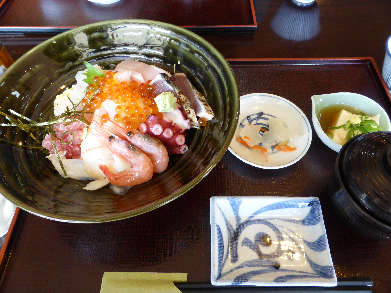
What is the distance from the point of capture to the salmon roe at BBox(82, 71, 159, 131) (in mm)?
1066

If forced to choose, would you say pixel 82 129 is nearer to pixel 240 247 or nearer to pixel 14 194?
pixel 14 194

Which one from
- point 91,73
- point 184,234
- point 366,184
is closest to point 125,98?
point 91,73

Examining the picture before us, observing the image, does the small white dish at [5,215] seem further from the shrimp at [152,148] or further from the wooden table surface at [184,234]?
the shrimp at [152,148]

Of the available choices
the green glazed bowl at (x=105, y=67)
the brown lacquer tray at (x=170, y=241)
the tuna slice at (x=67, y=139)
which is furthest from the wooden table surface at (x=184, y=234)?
the tuna slice at (x=67, y=139)

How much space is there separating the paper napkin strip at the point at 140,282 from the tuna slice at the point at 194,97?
0.56m

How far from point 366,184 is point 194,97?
2.14 ft

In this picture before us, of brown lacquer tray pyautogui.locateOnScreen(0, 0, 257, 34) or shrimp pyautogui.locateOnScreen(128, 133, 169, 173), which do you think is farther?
brown lacquer tray pyautogui.locateOnScreen(0, 0, 257, 34)

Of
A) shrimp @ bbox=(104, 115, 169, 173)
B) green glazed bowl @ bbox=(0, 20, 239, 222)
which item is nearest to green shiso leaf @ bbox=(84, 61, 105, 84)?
green glazed bowl @ bbox=(0, 20, 239, 222)

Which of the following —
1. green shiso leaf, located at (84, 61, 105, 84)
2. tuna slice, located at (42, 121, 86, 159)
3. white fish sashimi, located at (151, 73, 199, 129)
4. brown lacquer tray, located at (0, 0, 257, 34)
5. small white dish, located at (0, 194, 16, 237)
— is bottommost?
small white dish, located at (0, 194, 16, 237)

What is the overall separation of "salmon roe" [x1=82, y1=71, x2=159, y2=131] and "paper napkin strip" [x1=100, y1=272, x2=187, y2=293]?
497mm

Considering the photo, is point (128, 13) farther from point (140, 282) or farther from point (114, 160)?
point (140, 282)

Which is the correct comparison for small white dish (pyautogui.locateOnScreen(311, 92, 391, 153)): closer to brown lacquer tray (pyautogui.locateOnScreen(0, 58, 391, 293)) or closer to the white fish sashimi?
brown lacquer tray (pyautogui.locateOnScreen(0, 58, 391, 293))

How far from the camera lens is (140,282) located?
0.97m

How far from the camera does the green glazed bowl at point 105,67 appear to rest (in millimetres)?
923
